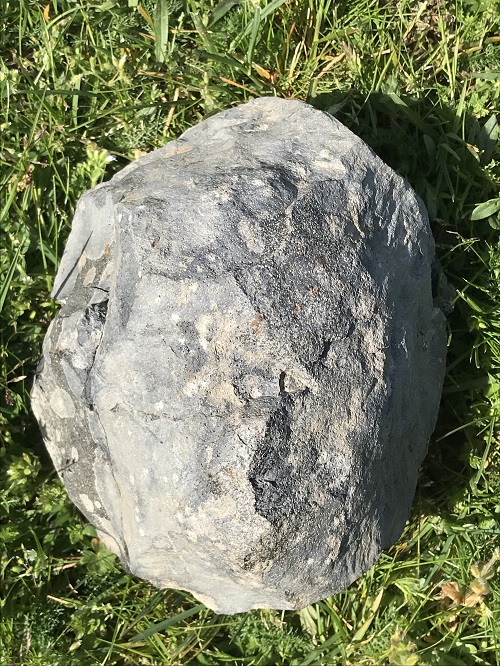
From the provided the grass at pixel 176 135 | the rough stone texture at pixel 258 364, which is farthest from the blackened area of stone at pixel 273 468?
the grass at pixel 176 135

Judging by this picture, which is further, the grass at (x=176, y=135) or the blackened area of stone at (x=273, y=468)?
the grass at (x=176, y=135)

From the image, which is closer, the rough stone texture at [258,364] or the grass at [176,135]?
the rough stone texture at [258,364]

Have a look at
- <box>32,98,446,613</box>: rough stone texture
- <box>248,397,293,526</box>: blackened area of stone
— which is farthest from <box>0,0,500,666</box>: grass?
<box>248,397,293,526</box>: blackened area of stone

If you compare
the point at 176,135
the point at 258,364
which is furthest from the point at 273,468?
the point at 176,135

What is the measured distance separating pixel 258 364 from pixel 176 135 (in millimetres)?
1707

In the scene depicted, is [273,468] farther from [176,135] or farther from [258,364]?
[176,135]

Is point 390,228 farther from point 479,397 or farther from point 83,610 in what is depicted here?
point 83,610

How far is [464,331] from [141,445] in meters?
1.63

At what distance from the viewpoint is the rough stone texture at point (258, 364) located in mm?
1796

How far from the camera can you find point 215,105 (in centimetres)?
303

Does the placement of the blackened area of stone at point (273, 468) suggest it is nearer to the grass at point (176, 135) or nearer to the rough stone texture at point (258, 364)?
the rough stone texture at point (258, 364)

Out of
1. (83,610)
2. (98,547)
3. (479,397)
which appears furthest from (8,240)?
(479,397)

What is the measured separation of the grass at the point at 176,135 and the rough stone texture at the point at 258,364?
0.84 m

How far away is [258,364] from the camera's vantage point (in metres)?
1.80
